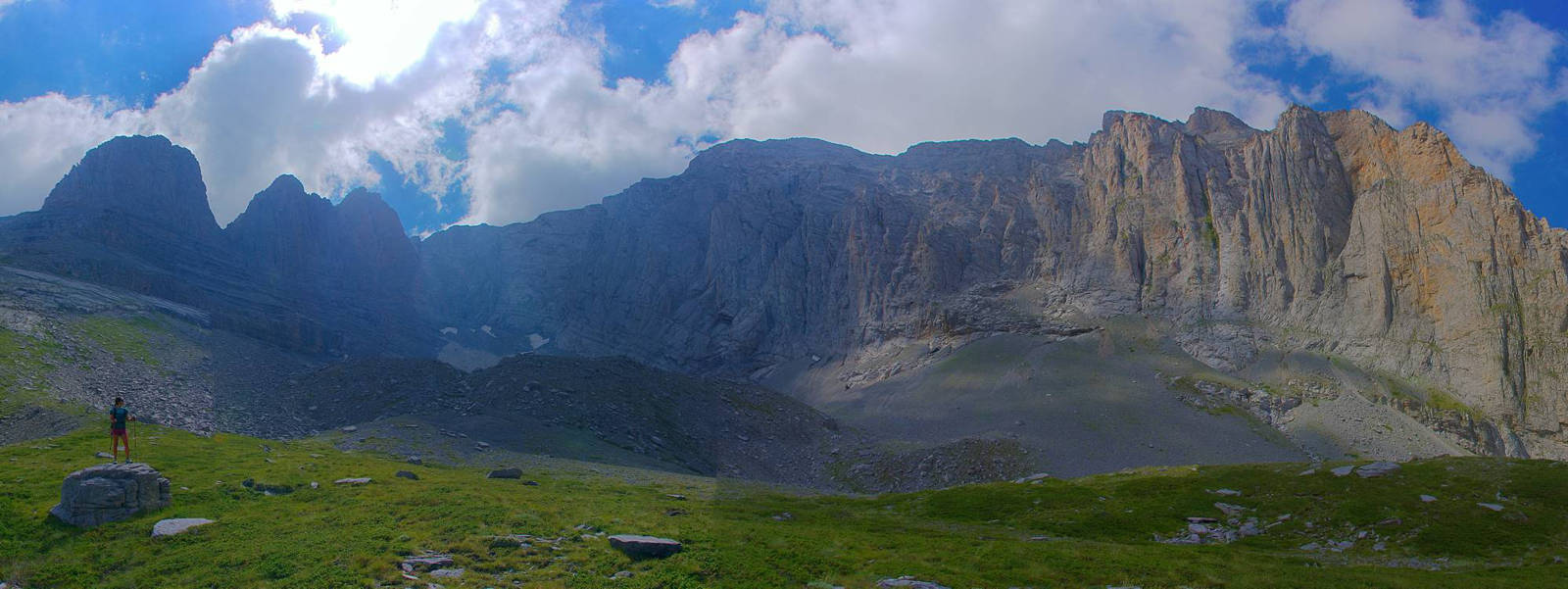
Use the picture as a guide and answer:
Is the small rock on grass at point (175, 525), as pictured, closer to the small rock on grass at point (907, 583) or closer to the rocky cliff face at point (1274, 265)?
the small rock on grass at point (907, 583)

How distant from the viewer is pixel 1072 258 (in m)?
178

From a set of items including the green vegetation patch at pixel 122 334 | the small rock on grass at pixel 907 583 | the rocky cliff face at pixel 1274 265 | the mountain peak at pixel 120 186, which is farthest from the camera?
the mountain peak at pixel 120 186

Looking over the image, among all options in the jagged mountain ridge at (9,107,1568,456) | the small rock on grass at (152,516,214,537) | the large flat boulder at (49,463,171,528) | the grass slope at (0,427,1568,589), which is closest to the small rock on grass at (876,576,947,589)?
the grass slope at (0,427,1568,589)

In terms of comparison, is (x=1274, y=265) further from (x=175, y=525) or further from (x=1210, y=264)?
(x=175, y=525)

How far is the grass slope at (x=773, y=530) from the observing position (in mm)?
24203

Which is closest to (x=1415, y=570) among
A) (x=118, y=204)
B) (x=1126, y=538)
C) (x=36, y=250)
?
(x=1126, y=538)

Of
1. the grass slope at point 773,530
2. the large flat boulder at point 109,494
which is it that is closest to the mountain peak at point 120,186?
the grass slope at point 773,530

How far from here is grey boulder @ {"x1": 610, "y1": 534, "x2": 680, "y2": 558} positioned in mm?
25375

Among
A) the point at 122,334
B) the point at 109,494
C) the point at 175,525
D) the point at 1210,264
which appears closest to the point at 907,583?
the point at 175,525

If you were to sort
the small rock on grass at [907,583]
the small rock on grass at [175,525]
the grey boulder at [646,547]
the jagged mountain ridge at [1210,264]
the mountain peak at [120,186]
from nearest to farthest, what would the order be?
the small rock on grass at [907,583] < the grey boulder at [646,547] < the small rock on grass at [175,525] < the jagged mountain ridge at [1210,264] < the mountain peak at [120,186]

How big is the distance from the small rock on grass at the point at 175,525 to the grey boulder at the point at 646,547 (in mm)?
13815

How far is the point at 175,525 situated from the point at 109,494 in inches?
101

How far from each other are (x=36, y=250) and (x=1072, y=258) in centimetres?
19187

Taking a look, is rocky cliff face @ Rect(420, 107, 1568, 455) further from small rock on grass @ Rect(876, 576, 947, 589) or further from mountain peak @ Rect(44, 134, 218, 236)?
mountain peak @ Rect(44, 134, 218, 236)
